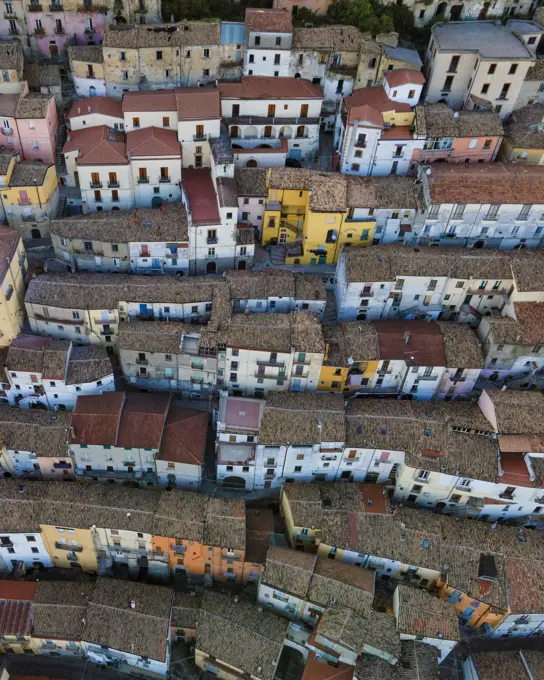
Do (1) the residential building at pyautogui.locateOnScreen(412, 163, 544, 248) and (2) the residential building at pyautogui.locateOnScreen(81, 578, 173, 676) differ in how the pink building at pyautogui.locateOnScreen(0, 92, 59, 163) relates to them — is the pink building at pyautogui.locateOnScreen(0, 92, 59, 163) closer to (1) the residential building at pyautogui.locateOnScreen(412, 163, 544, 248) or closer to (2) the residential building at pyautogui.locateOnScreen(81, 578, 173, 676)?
(1) the residential building at pyautogui.locateOnScreen(412, 163, 544, 248)

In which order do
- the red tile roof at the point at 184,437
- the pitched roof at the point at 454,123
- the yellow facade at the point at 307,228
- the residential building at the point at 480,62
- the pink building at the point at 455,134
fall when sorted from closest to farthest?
the red tile roof at the point at 184,437, the yellow facade at the point at 307,228, the pitched roof at the point at 454,123, the pink building at the point at 455,134, the residential building at the point at 480,62

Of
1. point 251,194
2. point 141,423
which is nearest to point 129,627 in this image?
point 141,423

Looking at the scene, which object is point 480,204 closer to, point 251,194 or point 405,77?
point 405,77

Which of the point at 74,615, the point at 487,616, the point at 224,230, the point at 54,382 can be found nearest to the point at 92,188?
the point at 224,230

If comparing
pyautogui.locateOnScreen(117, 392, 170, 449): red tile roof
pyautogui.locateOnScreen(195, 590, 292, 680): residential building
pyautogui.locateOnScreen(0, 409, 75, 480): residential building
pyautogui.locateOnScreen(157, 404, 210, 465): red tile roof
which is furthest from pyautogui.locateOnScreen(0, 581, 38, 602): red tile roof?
pyautogui.locateOnScreen(157, 404, 210, 465): red tile roof

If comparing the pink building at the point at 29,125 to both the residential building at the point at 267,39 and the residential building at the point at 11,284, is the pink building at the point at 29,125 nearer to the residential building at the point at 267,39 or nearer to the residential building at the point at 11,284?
the residential building at the point at 11,284

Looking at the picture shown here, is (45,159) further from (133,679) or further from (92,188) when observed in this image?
(133,679)

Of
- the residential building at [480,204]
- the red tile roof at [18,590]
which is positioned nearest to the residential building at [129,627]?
the red tile roof at [18,590]
